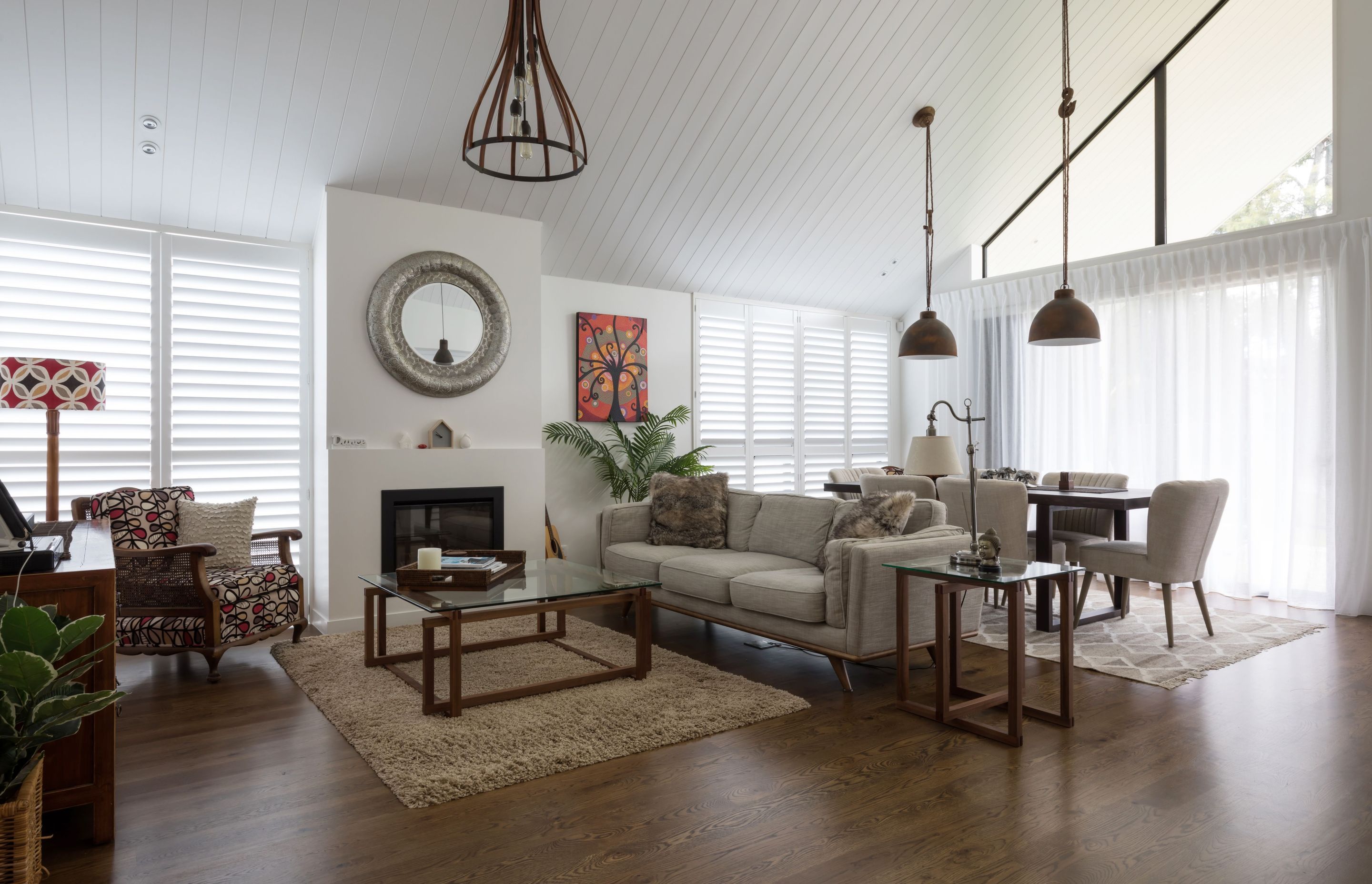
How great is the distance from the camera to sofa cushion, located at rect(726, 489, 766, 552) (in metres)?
5.12

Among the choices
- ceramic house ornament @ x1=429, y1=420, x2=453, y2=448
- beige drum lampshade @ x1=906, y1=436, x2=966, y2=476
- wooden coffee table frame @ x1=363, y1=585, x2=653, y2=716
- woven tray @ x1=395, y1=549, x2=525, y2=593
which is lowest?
wooden coffee table frame @ x1=363, y1=585, x2=653, y2=716

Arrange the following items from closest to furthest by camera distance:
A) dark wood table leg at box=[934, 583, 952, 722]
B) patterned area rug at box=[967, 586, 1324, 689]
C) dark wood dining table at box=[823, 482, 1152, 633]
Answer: dark wood table leg at box=[934, 583, 952, 722], patterned area rug at box=[967, 586, 1324, 689], dark wood dining table at box=[823, 482, 1152, 633]

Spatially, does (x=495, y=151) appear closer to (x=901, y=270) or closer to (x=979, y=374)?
(x=901, y=270)

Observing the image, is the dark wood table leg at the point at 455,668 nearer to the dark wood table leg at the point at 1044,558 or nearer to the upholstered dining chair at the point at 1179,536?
the dark wood table leg at the point at 1044,558

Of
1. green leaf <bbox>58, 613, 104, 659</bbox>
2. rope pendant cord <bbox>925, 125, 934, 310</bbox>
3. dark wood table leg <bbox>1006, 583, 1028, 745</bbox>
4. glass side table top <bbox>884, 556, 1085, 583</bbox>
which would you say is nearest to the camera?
green leaf <bbox>58, 613, 104, 659</bbox>

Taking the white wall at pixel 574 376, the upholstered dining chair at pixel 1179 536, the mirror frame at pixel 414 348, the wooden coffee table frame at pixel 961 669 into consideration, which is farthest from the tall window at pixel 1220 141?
the mirror frame at pixel 414 348

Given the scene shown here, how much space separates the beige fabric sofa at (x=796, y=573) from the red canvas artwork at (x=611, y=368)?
1369 millimetres

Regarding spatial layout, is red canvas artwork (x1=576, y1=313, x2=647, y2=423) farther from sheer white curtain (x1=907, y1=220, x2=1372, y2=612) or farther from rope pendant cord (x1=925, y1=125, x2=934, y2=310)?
sheer white curtain (x1=907, y1=220, x2=1372, y2=612)

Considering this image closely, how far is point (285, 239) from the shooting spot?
5367mm

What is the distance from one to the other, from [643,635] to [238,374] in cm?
323

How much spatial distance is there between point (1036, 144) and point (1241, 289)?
1.93 meters

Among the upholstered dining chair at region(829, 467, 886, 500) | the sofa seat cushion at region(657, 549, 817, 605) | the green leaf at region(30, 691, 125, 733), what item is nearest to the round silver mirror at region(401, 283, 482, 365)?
the sofa seat cushion at region(657, 549, 817, 605)

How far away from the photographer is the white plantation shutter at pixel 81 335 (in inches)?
179

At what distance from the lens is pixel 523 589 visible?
3.68m
